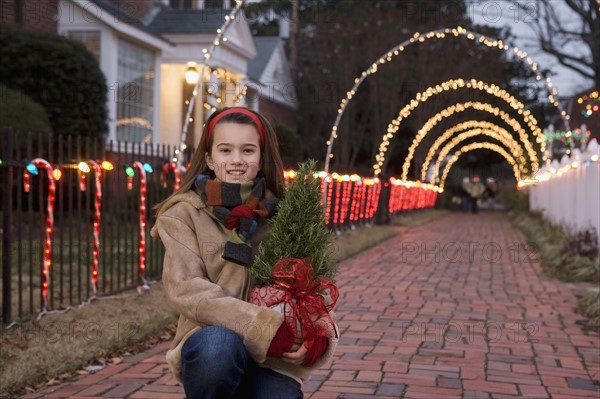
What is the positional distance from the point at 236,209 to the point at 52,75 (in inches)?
484

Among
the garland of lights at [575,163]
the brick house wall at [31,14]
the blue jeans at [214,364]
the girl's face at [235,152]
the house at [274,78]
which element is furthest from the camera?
the house at [274,78]

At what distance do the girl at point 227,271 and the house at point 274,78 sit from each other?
82.7 ft

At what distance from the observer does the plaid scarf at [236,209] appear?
279 cm

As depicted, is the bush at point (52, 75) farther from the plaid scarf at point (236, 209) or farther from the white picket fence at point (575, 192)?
the plaid scarf at point (236, 209)

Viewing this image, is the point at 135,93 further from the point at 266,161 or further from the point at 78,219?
the point at 266,161

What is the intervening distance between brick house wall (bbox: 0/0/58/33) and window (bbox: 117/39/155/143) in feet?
6.31

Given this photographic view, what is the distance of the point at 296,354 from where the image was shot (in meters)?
2.69

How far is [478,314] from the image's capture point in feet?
25.7

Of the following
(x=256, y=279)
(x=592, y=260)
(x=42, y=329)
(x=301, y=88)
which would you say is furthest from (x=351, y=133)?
(x=256, y=279)

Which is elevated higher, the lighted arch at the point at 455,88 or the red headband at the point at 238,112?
the lighted arch at the point at 455,88

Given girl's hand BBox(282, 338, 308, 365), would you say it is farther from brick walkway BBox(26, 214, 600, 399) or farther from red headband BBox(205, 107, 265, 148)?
brick walkway BBox(26, 214, 600, 399)

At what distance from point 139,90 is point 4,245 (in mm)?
13400

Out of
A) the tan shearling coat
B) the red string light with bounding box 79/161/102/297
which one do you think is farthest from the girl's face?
the red string light with bounding box 79/161/102/297

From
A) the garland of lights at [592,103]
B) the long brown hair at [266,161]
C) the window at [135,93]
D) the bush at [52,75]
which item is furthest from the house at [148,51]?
the long brown hair at [266,161]
